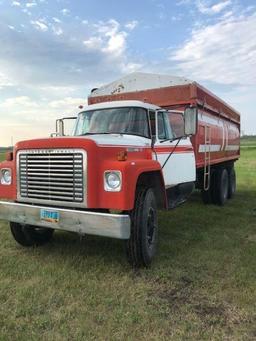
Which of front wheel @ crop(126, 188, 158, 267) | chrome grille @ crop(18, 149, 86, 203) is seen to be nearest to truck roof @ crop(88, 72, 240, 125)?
front wheel @ crop(126, 188, 158, 267)

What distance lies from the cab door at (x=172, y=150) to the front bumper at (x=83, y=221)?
5.72 ft

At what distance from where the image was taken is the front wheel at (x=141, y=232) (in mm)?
5234

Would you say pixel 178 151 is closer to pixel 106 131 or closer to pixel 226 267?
pixel 106 131

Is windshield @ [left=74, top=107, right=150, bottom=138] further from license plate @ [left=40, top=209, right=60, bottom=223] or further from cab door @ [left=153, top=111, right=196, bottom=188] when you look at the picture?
license plate @ [left=40, top=209, right=60, bottom=223]

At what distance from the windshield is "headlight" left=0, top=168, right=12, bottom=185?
1425 millimetres

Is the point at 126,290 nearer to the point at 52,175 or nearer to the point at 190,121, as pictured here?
Result: the point at 52,175

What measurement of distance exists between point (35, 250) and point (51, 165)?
1.74 m

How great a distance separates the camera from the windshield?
6.30 meters

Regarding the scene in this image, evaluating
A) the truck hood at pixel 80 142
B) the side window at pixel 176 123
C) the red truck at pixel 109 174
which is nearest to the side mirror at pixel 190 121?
the red truck at pixel 109 174

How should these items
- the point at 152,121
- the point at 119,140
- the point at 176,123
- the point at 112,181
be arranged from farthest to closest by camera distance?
the point at 176,123 < the point at 152,121 < the point at 119,140 < the point at 112,181

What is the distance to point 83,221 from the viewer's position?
492 centimetres

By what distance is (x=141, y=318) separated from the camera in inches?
157

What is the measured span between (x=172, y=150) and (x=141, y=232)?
6.85ft

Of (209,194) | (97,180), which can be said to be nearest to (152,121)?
(97,180)
